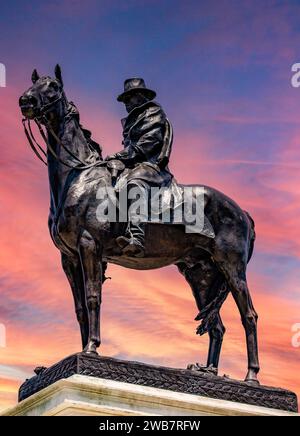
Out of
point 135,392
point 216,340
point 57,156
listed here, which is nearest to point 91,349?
point 135,392

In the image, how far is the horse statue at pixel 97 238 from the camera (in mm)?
15836

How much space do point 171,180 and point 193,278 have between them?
5.62ft

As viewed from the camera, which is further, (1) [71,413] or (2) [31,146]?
(2) [31,146]

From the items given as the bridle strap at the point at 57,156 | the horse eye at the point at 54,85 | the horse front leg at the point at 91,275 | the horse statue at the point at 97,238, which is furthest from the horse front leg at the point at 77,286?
the horse eye at the point at 54,85

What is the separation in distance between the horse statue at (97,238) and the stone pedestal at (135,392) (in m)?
0.37

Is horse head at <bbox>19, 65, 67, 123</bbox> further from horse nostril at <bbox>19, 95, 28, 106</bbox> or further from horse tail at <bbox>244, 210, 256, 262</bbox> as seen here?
horse tail at <bbox>244, 210, 256, 262</bbox>

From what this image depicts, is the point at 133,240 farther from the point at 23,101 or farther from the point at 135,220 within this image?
the point at 23,101

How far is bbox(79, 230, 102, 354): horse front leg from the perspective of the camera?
51.1ft

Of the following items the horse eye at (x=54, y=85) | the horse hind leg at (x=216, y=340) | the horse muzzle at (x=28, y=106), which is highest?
the horse eye at (x=54, y=85)

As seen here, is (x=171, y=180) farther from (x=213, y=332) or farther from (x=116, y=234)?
(x=213, y=332)

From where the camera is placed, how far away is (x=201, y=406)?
15.4 meters

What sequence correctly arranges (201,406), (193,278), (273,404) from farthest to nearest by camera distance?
(193,278)
(273,404)
(201,406)

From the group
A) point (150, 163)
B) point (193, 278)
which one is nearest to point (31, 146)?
Answer: point (150, 163)

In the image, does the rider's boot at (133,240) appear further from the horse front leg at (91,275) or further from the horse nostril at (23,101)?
the horse nostril at (23,101)
